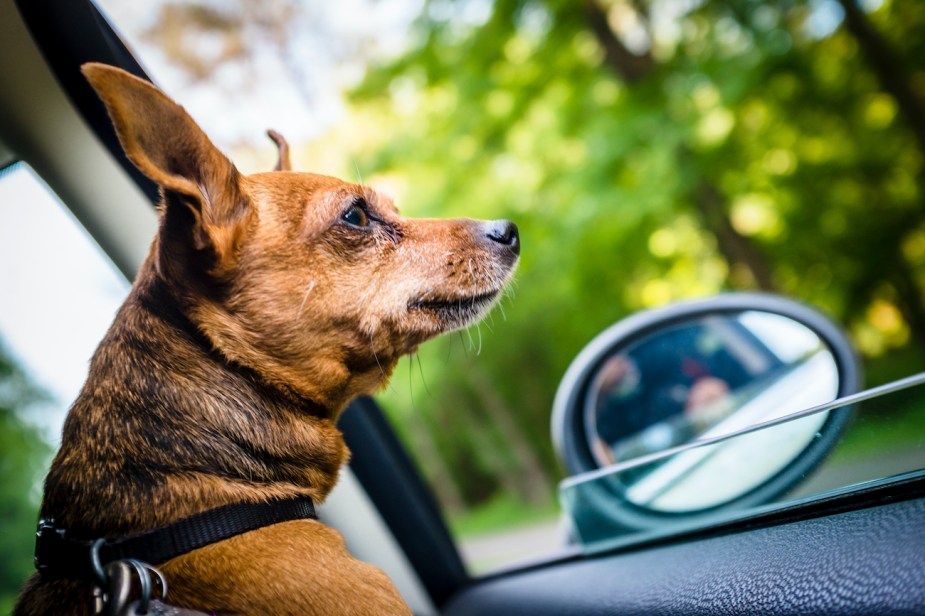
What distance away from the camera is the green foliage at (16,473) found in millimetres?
2080

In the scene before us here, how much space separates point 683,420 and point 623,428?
373 millimetres

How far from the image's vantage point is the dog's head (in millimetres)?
1890

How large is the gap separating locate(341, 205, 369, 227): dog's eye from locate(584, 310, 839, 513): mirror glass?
4.58 feet

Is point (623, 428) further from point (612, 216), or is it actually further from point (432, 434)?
point (432, 434)

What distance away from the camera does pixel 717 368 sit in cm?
403

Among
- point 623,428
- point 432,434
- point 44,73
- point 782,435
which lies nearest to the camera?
point 782,435

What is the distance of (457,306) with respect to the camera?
7.72ft

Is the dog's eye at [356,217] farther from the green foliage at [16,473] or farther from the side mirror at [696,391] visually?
the side mirror at [696,391]

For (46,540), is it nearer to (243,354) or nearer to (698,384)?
(243,354)

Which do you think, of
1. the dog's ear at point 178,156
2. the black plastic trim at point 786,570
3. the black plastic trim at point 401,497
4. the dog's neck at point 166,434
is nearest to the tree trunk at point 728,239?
the black plastic trim at point 401,497

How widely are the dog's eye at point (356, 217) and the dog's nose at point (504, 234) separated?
1.42 ft

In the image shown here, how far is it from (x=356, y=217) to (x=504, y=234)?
0.52 metres

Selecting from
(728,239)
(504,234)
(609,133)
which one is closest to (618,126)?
(609,133)

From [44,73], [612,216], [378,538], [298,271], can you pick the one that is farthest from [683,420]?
[612,216]
